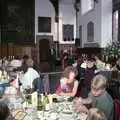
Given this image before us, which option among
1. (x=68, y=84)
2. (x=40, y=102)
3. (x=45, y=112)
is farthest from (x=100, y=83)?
(x=68, y=84)

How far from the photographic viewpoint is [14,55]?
2130 centimetres

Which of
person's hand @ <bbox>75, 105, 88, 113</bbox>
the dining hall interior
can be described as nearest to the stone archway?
the dining hall interior

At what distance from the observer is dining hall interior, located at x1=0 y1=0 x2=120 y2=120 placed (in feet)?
12.2

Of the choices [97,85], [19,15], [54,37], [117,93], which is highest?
[19,15]

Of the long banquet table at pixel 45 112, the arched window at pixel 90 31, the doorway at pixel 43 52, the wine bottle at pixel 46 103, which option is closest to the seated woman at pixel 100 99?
the long banquet table at pixel 45 112

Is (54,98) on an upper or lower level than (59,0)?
lower

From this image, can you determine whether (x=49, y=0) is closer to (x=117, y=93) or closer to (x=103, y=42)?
(x=103, y=42)

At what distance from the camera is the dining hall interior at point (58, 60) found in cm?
371

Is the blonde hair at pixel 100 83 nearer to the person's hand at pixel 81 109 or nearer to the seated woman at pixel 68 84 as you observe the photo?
the person's hand at pixel 81 109

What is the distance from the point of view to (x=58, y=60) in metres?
21.4

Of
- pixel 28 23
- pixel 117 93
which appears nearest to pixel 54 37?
→ pixel 28 23

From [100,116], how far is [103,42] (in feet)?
38.4

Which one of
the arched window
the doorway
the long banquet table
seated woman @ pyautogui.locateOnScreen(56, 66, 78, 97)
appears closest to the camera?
the long banquet table

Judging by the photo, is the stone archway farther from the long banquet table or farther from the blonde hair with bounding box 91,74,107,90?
the blonde hair with bounding box 91,74,107,90
